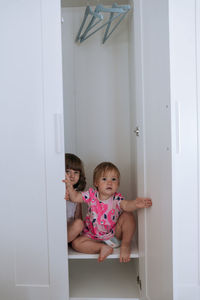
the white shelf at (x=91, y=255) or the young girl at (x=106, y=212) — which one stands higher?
the young girl at (x=106, y=212)

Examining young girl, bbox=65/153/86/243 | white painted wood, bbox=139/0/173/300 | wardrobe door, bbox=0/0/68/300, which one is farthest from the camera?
young girl, bbox=65/153/86/243

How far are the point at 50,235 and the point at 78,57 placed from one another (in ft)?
4.32

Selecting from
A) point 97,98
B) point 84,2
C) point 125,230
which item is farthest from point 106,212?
point 84,2

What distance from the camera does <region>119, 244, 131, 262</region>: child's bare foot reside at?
1664 mm

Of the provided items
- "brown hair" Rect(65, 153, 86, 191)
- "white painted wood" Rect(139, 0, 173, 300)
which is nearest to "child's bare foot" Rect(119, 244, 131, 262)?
"white painted wood" Rect(139, 0, 173, 300)

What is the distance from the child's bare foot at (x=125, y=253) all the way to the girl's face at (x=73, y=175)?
533 millimetres

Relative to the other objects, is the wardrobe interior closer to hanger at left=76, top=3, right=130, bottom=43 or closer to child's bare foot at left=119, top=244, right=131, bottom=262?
hanger at left=76, top=3, right=130, bottom=43

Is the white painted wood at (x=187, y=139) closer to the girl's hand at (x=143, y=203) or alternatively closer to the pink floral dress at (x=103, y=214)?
the girl's hand at (x=143, y=203)

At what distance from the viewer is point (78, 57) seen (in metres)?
2.24

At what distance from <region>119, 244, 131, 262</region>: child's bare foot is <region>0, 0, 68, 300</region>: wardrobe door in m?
0.32

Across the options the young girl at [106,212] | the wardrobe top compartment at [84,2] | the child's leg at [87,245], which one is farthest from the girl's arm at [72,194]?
the wardrobe top compartment at [84,2]

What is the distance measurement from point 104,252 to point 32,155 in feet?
2.22

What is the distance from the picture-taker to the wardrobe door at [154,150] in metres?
1.19

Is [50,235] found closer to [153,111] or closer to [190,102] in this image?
[153,111]
